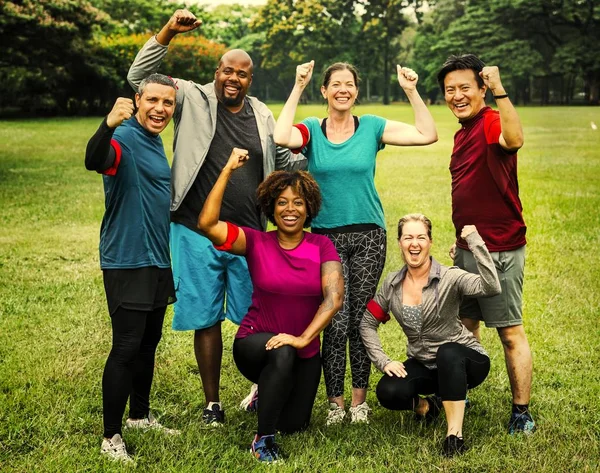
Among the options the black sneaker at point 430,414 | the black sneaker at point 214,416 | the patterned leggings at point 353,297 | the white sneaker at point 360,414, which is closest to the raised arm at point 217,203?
the patterned leggings at point 353,297

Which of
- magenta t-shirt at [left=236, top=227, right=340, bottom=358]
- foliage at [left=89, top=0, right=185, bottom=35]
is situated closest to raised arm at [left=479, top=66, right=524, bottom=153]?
magenta t-shirt at [left=236, top=227, right=340, bottom=358]

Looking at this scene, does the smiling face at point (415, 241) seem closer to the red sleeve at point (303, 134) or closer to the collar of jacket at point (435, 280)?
the collar of jacket at point (435, 280)

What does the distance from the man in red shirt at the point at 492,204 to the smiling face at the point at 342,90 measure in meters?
0.49

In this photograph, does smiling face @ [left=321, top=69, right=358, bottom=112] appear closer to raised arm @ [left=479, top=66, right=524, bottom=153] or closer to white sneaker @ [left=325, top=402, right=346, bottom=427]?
raised arm @ [left=479, top=66, right=524, bottom=153]

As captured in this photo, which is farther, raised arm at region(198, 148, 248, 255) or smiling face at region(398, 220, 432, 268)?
smiling face at region(398, 220, 432, 268)

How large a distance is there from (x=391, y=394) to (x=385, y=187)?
1091 centimetres

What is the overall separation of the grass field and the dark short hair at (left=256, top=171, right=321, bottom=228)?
1.18 meters

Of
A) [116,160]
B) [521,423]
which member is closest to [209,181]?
[116,160]

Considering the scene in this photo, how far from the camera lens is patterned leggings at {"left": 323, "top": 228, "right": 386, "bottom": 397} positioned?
4.22 meters

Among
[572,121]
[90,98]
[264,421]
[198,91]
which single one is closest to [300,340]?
[264,421]

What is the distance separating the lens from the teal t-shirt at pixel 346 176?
417cm

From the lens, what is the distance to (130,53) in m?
41.5

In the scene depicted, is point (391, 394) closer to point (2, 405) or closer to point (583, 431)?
point (583, 431)

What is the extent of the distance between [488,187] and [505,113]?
437 millimetres
